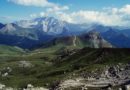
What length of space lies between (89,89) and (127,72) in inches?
1191

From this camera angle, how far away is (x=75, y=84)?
651 feet

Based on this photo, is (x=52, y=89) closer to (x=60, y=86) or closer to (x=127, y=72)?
(x=60, y=86)

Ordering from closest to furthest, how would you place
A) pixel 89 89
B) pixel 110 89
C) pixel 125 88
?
pixel 125 88, pixel 110 89, pixel 89 89

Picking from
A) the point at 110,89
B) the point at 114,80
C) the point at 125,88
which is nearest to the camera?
the point at 125,88

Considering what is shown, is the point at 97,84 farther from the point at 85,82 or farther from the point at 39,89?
the point at 39,89

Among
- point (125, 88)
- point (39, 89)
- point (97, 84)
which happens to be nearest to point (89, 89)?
point (97, 84)

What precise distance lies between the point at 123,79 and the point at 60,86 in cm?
3573

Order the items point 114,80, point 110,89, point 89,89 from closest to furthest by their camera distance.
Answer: point 110,89, point 89,89, point 114,80

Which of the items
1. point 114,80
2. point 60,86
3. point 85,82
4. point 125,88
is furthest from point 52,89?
point 125,88

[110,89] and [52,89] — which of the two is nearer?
[110,89]

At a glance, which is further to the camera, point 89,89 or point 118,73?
point 118,73

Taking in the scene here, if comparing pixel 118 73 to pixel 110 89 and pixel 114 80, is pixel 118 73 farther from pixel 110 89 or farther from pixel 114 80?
pixel 110 89

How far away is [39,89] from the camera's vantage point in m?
186

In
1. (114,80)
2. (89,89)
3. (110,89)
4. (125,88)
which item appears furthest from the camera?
(114,80)
